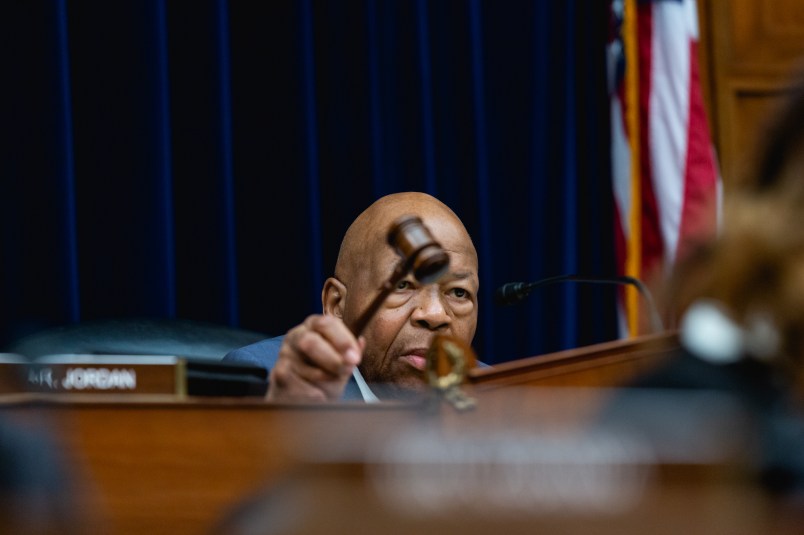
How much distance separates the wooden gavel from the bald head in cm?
116

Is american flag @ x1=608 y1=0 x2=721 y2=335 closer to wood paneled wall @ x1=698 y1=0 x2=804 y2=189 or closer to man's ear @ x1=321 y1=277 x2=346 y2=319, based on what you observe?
wood paneled wall @ x1=698 y1=0 x2=804 y2=189

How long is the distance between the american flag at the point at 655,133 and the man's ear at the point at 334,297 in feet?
3.55

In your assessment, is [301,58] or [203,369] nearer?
[203,369]

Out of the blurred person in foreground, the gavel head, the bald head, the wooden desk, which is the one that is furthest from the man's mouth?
the blurred person in foreground

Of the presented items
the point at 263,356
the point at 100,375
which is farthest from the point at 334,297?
the point at 100,375

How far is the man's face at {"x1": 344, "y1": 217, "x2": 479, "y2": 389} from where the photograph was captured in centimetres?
251

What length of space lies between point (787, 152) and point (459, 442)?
0.31 meters

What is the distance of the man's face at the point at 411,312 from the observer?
2514mm

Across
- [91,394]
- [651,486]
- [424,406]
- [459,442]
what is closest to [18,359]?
[91,394]

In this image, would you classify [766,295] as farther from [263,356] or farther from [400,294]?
[400,294]

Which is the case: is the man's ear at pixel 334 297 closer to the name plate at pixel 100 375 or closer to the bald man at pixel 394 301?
the bald man at pixel 394 301

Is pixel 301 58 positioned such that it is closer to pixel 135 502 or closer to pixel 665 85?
pixel 665 85

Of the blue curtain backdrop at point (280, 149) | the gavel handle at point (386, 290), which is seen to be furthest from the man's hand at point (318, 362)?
the blue curtain backdrop at point (280, 149)

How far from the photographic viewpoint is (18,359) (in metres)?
1.11
